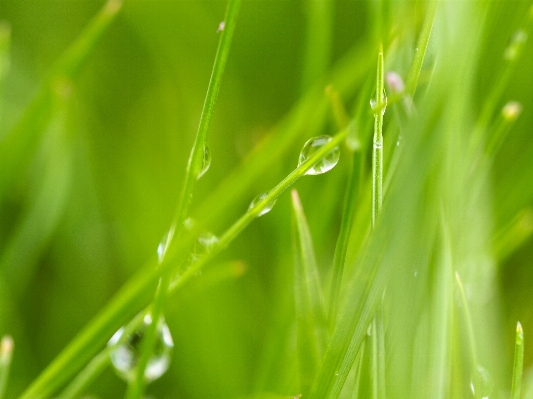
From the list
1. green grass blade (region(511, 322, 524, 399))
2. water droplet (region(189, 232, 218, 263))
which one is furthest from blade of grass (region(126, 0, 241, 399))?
green grass blade (region(511, 322, 524, 399))

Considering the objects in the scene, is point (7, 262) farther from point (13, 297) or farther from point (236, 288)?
point (236, 288)

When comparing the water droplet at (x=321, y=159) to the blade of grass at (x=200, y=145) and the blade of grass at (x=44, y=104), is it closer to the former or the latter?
the blade of grass at (x=200, y=145)

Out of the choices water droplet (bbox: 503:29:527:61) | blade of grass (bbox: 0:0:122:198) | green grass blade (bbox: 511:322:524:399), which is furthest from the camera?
blade of grass (bbox: 0:0:122:198)

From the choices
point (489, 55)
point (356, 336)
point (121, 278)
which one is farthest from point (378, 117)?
point (121, 278)

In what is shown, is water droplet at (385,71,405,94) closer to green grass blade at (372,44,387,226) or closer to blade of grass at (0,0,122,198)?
green grass blade at (372,44,387,226)

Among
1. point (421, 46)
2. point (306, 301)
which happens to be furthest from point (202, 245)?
point (421, 46)

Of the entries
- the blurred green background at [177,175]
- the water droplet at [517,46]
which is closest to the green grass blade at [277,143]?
the blurred green background at [177,175]
